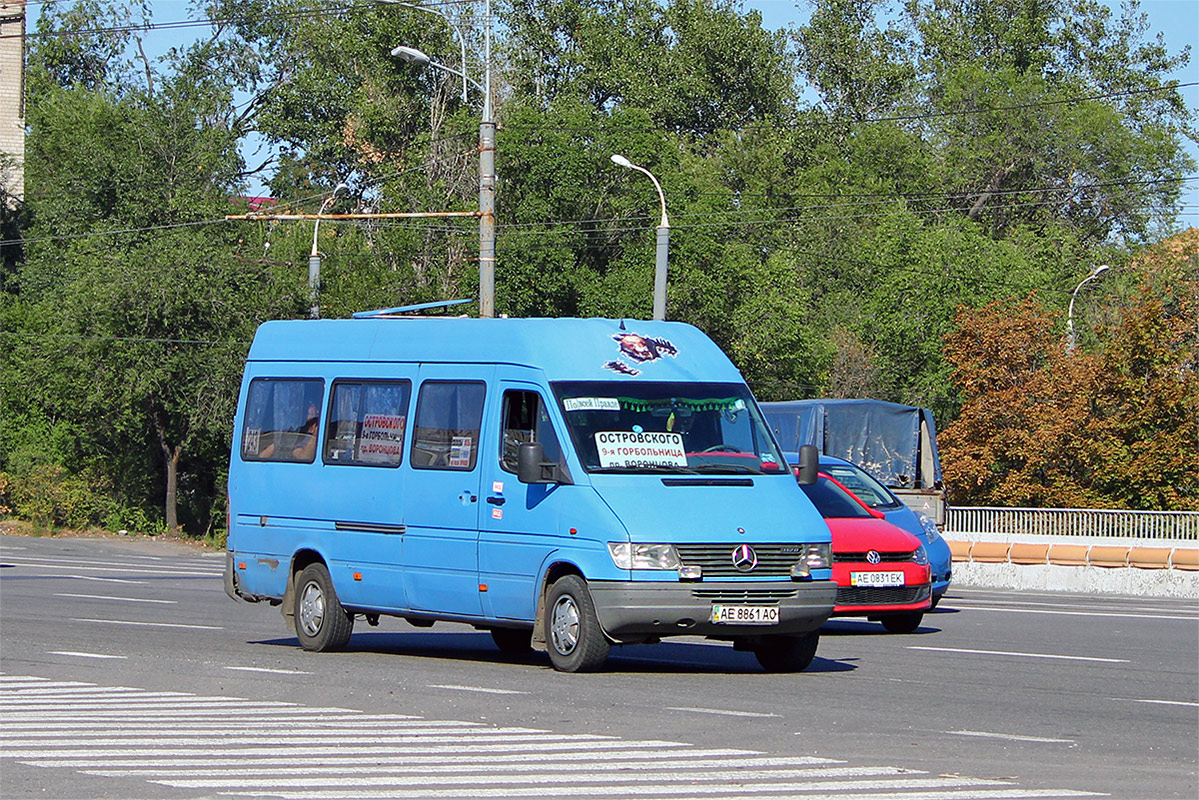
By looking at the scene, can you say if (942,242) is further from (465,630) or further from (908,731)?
(908,731)

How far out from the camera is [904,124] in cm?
7575

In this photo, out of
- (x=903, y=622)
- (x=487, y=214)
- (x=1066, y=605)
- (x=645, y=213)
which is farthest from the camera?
(x=645, y=213)

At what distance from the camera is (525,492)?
1330 centimetres

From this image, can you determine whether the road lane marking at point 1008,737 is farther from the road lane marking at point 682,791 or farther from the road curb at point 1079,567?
the road curb at point 1079,567

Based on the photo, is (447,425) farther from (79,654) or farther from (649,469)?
(79,654)

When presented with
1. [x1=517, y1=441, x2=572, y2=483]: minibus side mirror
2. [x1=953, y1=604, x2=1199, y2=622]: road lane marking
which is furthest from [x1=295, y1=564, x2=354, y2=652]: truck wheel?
[x1=953, y1=604, x2=1199, y2=622]: road lane marking

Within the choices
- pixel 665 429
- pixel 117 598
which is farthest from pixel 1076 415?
pixel 665 429

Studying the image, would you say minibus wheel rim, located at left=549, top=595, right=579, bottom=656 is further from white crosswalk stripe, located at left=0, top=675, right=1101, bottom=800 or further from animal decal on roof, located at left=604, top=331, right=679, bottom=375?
white crosswalk stripe, located at left=0, top=675, right=1101, bottom=800

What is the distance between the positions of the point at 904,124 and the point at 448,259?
26931mm

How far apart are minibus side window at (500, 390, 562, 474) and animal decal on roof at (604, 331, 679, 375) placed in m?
0.63

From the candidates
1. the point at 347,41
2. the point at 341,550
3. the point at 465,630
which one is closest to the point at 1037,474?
the point at 465,630

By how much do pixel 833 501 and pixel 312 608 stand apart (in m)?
5.54

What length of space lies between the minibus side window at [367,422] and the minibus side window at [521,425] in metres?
1.27

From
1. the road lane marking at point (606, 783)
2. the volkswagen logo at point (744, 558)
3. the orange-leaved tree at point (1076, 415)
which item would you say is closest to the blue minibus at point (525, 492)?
the volkswagen logo at point (744, 558)
